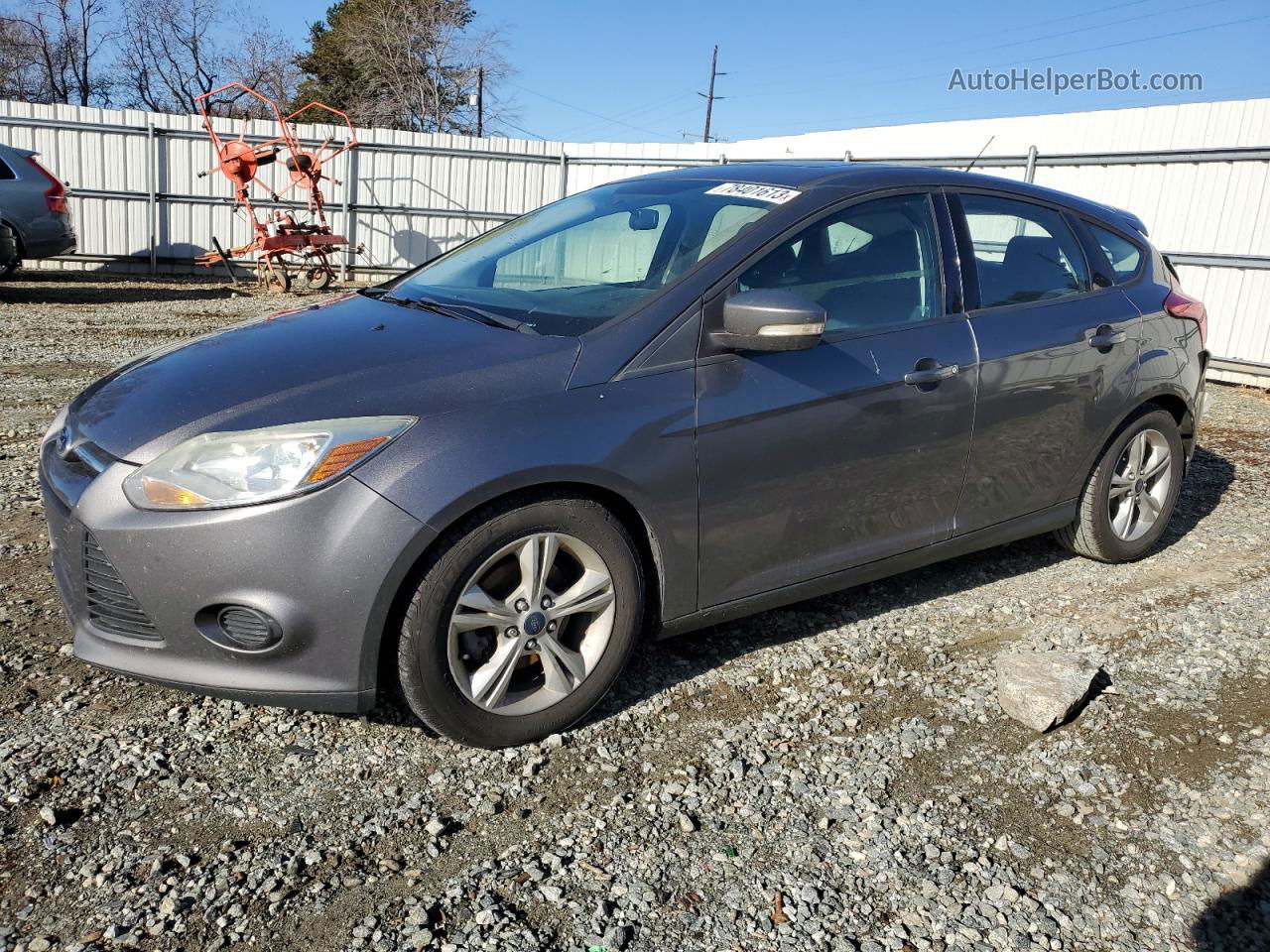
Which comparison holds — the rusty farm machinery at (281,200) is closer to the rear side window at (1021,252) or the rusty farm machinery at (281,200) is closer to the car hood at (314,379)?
the rear side window at (1021,252)

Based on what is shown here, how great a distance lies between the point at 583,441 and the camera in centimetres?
283

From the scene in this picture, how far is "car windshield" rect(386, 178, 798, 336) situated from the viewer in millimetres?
3270

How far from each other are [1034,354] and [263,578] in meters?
2.86

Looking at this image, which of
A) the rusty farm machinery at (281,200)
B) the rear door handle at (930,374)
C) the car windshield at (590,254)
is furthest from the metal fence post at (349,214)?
the rear door handle at (930,374)

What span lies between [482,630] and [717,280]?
127cm

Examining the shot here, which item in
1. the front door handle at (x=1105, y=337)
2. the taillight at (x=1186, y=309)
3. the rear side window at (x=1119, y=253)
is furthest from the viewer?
the taillight at (x=1186, y=309)

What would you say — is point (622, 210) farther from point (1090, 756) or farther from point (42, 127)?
point (42, 127)

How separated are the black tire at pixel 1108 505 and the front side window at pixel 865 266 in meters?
1.28

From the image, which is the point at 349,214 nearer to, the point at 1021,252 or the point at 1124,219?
the point at 1124,219

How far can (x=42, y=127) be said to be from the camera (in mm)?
15375

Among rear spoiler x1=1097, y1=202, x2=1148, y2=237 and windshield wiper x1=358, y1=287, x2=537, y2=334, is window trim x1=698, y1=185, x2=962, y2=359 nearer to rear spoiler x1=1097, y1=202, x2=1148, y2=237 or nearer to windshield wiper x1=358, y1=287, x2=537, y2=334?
windshield wiper x1=358, y1=287, x2=537, y2=334

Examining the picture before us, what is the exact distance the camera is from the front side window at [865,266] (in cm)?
339

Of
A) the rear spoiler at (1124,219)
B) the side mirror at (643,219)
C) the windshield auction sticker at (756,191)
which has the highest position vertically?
the rear spoiler at (1124,219)

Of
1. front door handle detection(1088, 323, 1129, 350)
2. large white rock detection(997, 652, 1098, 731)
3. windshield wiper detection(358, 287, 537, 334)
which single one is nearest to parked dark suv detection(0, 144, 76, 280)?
windshield wiper detection(358, 287, 537, 334)
